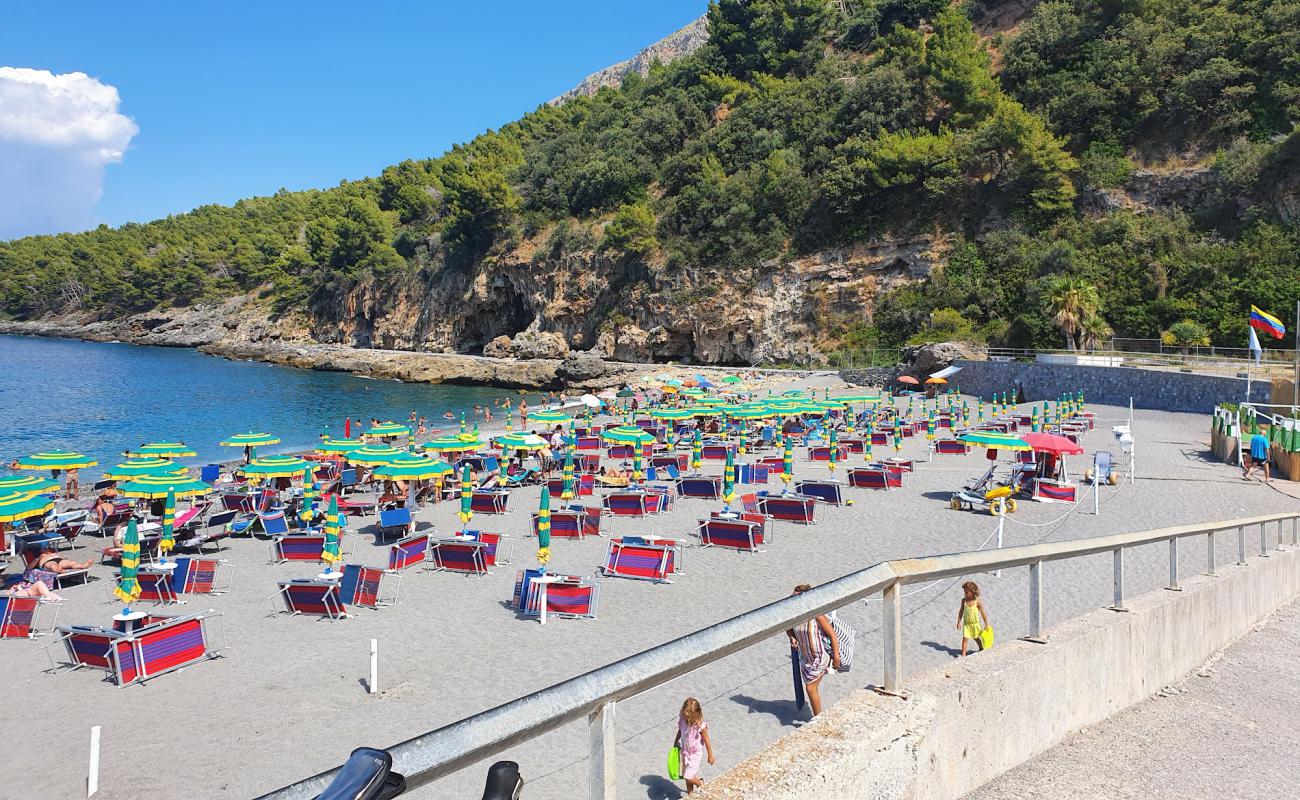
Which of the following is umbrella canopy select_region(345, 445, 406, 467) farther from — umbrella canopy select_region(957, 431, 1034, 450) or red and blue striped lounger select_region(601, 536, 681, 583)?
umbrella canopy select_region(957, 431, 1034, 450)

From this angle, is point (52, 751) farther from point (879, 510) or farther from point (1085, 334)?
point (1085, 334)

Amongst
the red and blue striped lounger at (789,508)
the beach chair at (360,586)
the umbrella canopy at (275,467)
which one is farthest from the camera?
the umbrella canopy at (275,467)

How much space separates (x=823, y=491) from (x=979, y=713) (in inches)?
565

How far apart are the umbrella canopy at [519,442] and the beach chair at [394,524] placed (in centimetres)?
742

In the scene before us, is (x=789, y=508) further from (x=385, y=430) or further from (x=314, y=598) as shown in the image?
(x=385, y=430)

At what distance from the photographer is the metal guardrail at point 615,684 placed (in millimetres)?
1345

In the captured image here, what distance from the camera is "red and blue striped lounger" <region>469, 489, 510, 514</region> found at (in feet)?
57.1

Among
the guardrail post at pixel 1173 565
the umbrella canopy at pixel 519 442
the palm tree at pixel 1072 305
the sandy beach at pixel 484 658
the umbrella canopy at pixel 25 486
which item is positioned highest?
the palm tree at pixel 1072 305

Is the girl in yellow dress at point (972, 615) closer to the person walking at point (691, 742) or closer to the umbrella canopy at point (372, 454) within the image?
the person walking at point (691, 742)

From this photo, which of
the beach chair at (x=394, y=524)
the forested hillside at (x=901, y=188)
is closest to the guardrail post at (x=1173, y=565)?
the beach chair at (x=394, y=524)

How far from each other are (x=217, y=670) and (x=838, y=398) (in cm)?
2276

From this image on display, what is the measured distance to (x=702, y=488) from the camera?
18.6m

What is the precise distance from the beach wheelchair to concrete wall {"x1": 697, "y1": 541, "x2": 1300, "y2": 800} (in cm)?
1052

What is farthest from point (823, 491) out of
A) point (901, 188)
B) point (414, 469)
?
point (901, 188)
